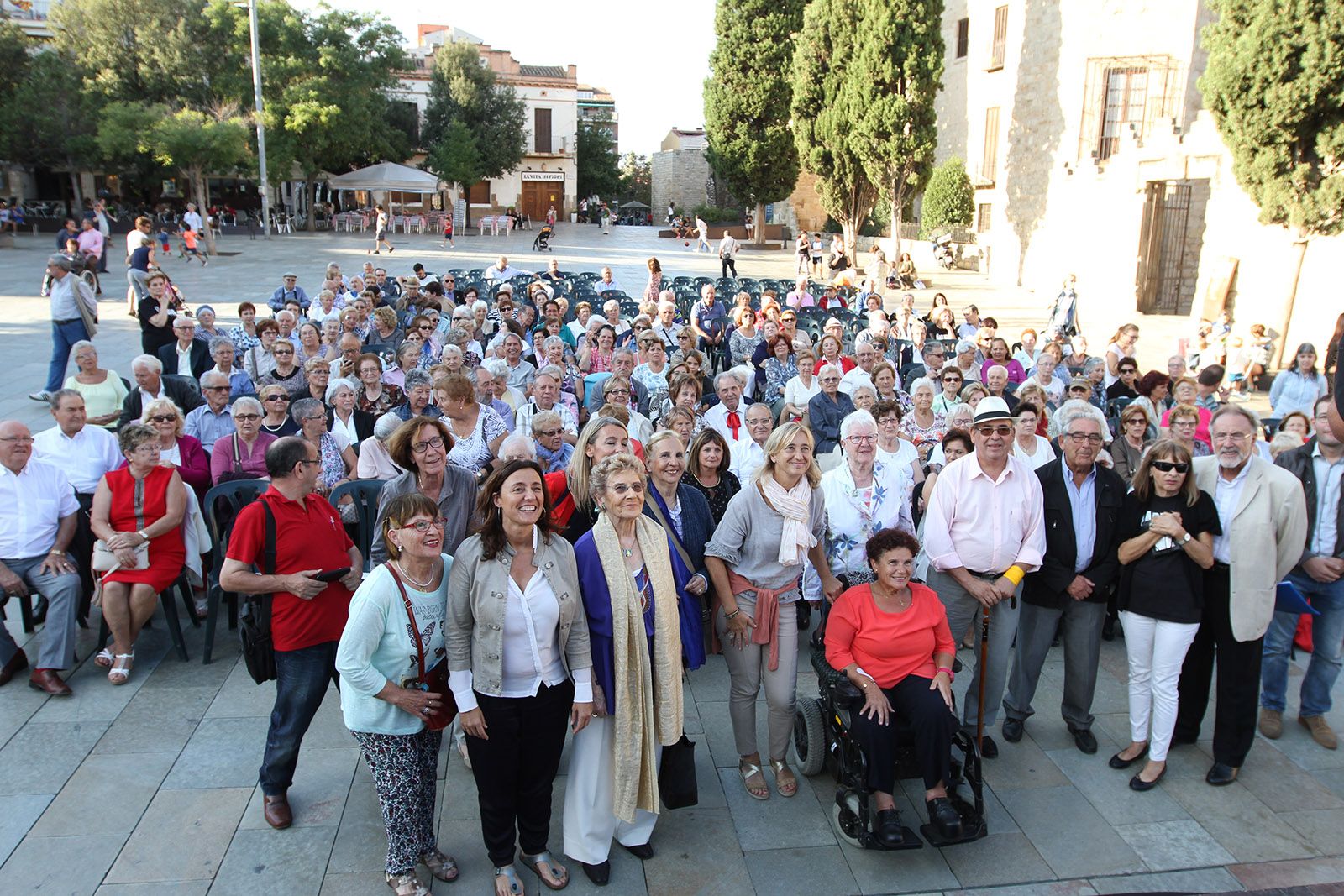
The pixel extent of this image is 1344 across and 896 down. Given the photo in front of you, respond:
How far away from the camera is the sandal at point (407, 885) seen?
10.9 ft

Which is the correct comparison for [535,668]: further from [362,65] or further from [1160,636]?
[362,65]

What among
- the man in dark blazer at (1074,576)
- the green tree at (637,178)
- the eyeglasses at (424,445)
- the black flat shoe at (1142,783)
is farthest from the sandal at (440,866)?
the green tree at (637,178)

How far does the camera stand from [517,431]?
6.13 meters

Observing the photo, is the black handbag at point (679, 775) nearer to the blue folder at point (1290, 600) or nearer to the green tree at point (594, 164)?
the blue folder at point (1290, 600)

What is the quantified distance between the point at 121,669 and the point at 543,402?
9.73 ft

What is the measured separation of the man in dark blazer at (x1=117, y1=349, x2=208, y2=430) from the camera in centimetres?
656

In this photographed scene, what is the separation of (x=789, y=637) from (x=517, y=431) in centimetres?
279

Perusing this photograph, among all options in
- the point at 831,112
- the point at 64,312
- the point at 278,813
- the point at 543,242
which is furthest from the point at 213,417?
the point at 543,242

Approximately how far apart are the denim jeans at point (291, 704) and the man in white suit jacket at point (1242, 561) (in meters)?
4.02

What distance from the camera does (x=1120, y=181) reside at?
20.8 metres

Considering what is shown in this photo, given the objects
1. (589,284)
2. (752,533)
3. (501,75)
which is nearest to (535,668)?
(752,533)

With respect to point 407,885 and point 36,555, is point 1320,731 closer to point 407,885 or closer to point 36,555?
point 407,885

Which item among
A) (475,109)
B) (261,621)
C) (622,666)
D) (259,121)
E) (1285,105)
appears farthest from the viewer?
(475,109)

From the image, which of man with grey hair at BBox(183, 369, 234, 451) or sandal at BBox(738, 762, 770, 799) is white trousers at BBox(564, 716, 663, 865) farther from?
man with grey hair at BBox(183, 369, 234, 451)
